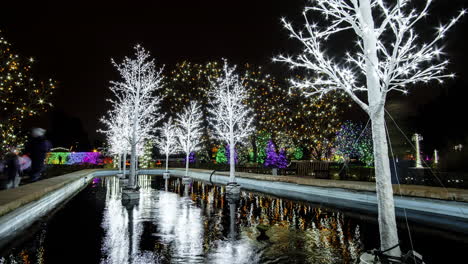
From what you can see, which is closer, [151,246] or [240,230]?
[151,246]

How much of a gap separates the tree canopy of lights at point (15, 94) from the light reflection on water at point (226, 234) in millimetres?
8736

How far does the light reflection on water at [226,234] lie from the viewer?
252 inches

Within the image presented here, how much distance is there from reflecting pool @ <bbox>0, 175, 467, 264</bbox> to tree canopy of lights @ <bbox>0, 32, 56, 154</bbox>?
770 cm

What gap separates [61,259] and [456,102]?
2475 centimetres

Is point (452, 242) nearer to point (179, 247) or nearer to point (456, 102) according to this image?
point (179, 247)

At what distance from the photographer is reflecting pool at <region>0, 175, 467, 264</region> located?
252 inches

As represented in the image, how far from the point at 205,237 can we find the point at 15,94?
15.6 m

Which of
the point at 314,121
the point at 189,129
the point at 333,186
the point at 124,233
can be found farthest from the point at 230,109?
the point at 314,121

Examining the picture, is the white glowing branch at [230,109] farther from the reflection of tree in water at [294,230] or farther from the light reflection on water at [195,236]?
the light reflection on water at [195,236]

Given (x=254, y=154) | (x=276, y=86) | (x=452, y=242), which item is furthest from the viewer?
(x=254, y=154)

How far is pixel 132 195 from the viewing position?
13.6 meters

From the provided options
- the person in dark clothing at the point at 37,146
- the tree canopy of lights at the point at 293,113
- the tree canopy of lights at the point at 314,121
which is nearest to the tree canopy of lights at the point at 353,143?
the tree canopy of lights at the point at 314,121

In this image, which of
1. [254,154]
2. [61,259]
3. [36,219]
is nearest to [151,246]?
[61,259]

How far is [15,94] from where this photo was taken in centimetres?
1692
